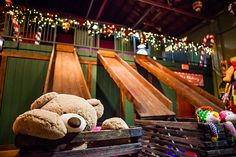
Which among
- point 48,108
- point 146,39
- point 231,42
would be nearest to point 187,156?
point 48,108

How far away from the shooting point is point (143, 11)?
720 cm

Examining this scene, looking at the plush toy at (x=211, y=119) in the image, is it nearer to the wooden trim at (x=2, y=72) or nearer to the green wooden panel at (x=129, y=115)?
the green wooden panel at (x=129, y=115)

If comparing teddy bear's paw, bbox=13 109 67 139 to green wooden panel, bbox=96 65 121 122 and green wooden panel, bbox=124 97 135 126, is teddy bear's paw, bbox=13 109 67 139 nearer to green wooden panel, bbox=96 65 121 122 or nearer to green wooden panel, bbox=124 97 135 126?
green wooden panel, bbox=96 65 121 122

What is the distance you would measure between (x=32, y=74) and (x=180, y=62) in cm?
492

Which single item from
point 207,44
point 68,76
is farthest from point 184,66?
point 68,76

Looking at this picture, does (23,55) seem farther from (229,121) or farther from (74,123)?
(229,121)

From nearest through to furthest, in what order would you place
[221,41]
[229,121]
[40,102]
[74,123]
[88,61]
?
1. [74,123]
2. [40,102]
3. [229,121]
4. [88,61]
5. [221,41]

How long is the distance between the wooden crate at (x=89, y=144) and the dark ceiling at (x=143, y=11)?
5.91 meters

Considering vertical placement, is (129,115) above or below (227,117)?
below

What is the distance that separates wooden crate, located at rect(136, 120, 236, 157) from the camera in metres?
1.40

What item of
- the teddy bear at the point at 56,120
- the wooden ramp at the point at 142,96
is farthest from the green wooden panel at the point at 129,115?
the teddy bear at the point at 56,120

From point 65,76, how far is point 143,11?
557cm

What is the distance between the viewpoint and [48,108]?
1.16m

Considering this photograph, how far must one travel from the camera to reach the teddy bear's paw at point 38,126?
0.81 meters
